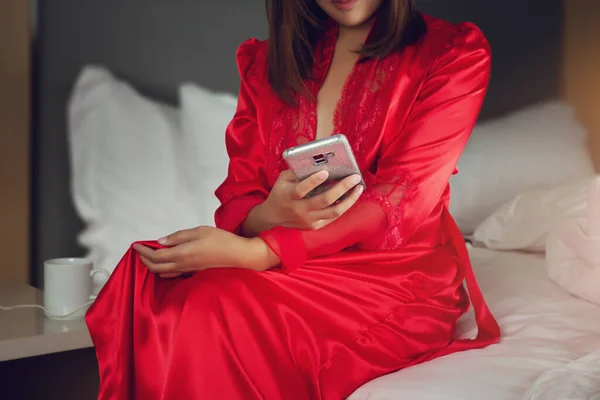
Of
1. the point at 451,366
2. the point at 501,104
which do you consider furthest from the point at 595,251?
the point at 501,104

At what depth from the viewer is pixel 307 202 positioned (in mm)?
952

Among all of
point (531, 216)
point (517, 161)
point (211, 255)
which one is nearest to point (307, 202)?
point (211, 255)

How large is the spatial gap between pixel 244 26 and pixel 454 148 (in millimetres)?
1021

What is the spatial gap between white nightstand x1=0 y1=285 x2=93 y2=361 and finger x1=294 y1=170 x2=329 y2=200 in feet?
1.89

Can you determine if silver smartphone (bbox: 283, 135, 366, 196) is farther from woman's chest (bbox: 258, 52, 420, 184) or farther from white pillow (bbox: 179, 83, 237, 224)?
white pillow (bbox: 179, 83, 237, 224)

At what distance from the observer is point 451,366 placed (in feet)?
3.10

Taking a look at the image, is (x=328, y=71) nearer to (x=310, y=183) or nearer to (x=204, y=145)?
(x=310, y=183)

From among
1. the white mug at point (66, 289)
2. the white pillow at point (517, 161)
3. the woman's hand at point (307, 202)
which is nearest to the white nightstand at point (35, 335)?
the white mug at point (66, 289)

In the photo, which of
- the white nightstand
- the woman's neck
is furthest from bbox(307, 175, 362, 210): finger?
the white nightstand

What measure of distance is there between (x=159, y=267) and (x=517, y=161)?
134 centimetres

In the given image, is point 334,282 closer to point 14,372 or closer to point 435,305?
point 435,305

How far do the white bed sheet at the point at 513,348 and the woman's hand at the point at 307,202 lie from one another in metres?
0.25

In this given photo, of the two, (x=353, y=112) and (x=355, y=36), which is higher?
(x=355, y=36)

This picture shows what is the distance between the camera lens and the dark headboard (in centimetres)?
164
